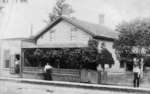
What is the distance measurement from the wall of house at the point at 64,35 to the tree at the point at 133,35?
3157mm

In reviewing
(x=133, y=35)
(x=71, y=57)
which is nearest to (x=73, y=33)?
(x=71, y=57)

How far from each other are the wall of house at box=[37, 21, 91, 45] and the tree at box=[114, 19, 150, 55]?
316 centimetres

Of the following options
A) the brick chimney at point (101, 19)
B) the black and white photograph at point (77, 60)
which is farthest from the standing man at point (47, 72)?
the brick chimney at point (101, 19)

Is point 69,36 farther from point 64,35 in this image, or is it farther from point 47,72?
point 47,72

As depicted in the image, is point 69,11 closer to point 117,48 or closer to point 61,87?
point 117,48

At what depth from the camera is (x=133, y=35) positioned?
21.0 metres

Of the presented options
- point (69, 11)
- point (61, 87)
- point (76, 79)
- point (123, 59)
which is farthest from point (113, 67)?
point (69, 11)

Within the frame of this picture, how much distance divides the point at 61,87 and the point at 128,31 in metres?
7.64

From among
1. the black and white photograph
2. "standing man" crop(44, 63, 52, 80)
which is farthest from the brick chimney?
"standing man" crop(44, 63, 52, 80)

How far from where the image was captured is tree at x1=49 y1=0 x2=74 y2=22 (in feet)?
122

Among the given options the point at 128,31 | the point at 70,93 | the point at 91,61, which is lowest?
the point at 70,93

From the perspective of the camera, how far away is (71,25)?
25.0 metres

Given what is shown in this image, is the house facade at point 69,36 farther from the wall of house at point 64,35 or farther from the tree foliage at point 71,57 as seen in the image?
the tree foliage at point 71,57

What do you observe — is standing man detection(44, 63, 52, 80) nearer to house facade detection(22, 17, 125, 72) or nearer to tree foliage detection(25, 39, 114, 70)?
tree foliage detection(25, 39, 114, 70)
